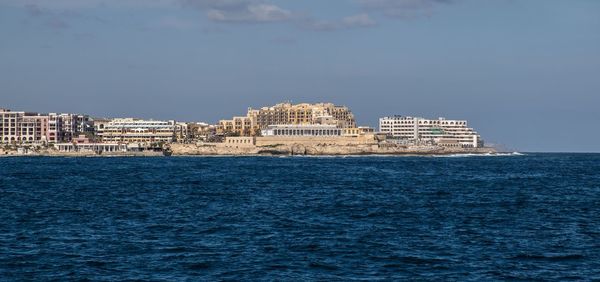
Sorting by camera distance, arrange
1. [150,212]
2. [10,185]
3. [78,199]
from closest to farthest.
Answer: [150,212], [78,199], [10,185]

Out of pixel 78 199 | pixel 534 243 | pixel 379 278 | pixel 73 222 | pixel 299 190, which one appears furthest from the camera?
pixel 299 190

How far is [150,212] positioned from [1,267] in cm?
1657

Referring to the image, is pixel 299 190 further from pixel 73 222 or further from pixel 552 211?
pixel 73 222

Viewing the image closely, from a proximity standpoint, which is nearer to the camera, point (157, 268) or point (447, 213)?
point (157, 268)

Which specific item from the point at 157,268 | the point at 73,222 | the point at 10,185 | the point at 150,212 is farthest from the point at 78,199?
the point at 157,268

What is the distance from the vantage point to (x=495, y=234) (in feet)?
112

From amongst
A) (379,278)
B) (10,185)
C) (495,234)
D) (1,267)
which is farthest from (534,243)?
(10,185)

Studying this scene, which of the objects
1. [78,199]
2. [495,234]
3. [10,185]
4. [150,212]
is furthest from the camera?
[10,185]

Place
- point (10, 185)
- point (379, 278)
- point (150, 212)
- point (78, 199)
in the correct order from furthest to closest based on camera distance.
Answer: point (10, 185) → point (78, 199) → point (150, 212) → point (379, 278)

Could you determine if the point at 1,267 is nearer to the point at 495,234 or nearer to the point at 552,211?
the point at 495,234

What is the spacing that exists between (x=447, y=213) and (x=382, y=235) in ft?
32.0

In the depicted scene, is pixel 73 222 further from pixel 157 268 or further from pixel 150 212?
pixel 157 268

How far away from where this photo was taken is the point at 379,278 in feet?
81.7

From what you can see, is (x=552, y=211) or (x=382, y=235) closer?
(x=382, y=235)
